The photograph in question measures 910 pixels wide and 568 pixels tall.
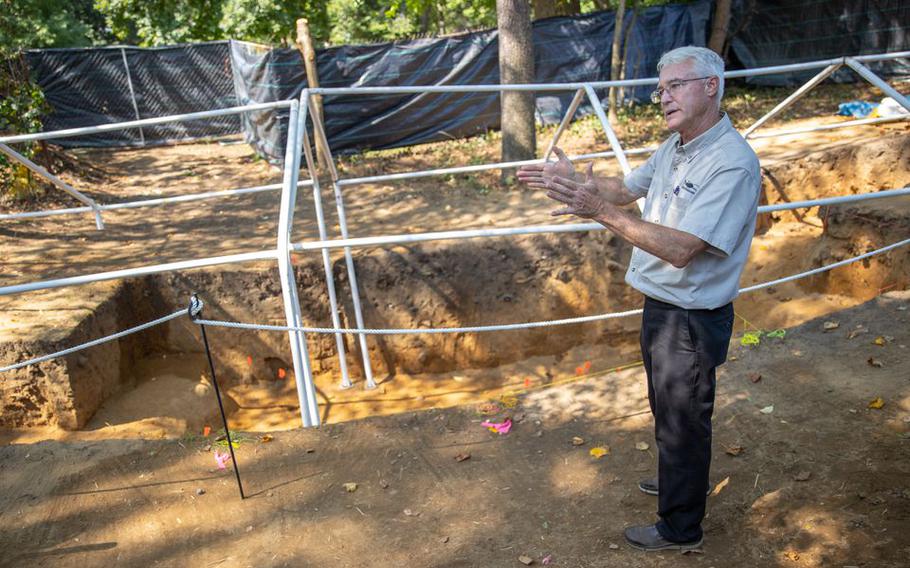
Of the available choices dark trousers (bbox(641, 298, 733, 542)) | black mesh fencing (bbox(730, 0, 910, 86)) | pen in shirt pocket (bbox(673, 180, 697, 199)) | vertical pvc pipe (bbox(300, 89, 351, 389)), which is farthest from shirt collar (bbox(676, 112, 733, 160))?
black mesh fencing (bbox(730, 0, 910, 86))

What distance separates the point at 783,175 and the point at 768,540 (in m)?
6.20

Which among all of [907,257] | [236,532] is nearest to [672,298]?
[236,532]

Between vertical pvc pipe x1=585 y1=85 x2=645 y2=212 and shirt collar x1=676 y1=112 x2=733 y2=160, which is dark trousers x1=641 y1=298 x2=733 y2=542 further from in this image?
vertical pvc pipe x1=585 y1=85 x2=645 y2=212

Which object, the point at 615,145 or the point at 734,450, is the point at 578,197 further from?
the point at 615,145

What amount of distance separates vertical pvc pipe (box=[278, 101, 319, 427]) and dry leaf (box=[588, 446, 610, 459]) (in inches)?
Answer: 62.5

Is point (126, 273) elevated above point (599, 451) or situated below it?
above

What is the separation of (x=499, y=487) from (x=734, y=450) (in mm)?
1213

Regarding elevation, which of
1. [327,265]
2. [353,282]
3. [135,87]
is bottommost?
[353,282]

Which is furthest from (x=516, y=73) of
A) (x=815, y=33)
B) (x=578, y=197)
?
(x=815, y=33)

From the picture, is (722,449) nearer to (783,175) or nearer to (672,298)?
(672,298)

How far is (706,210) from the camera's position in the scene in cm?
237

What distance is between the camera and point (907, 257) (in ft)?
21.2

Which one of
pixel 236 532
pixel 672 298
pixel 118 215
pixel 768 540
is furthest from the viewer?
pixel 118 215

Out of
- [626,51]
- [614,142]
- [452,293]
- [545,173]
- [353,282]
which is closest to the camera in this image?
[545,173]
